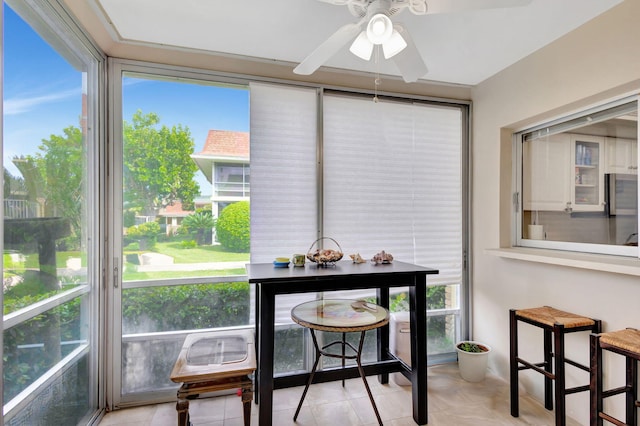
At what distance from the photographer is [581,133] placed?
2.13 m

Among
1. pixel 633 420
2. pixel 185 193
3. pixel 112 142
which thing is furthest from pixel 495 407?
pixel 112 142

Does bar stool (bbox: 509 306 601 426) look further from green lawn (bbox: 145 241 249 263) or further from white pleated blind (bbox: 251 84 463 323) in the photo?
green lawn (bbox: 145 241 249 263)

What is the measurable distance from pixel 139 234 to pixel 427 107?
2.51 m

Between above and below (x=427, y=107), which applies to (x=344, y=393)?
below

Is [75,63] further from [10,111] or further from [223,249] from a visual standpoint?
[223,249]

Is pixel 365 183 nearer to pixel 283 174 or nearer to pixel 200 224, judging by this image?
pixel 283 174

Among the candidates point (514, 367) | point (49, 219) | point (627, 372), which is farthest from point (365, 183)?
point (49, 219)

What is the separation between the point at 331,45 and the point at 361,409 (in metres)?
2.23

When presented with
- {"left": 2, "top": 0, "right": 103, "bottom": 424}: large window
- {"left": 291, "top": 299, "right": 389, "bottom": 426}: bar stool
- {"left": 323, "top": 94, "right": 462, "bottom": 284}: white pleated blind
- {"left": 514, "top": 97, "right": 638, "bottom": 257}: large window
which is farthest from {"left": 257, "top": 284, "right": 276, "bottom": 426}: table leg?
{"left": 514, "top": 97, "right": 638, "bottom": 257}: large window

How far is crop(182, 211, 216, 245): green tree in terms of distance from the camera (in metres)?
2.25

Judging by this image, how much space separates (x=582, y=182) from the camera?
2129 millimetres

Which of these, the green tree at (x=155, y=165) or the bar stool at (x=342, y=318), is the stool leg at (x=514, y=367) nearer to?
the bar stool at (x=342, y=318)

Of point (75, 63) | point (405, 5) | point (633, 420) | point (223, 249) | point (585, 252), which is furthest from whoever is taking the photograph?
point (223, 249)

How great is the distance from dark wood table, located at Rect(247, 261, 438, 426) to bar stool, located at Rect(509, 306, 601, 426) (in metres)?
0.63
